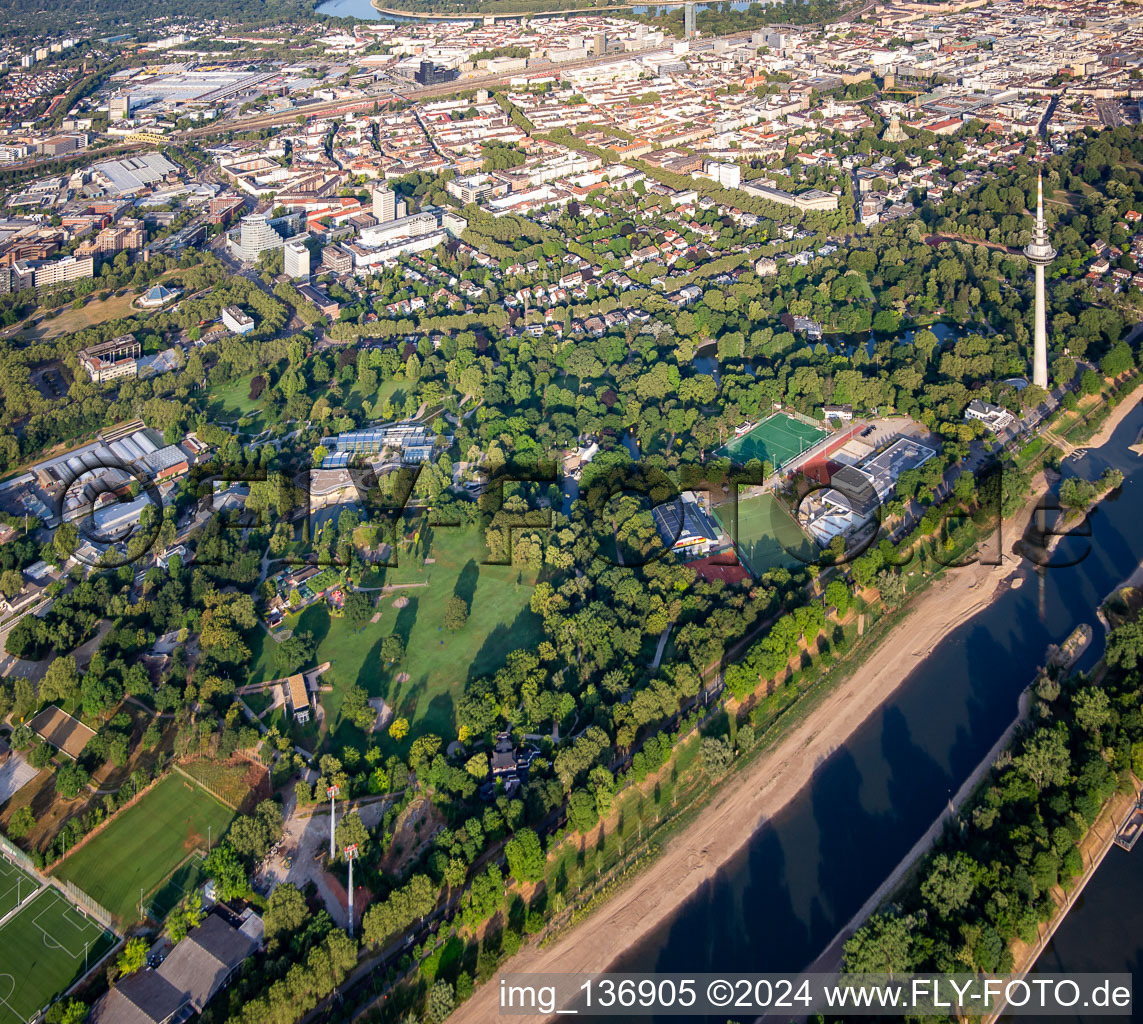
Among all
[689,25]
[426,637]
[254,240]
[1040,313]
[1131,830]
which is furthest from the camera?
[689,25]

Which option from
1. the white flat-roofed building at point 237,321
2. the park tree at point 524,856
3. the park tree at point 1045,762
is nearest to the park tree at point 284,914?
the park tree at point 524,856

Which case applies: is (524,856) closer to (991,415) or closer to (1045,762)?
(1045,762)

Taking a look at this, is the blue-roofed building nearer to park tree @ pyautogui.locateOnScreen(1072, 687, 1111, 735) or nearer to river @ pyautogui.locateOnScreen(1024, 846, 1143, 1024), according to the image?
park tree @ pyautogui.locateOnScreen(1072, 687, 1111, 735)

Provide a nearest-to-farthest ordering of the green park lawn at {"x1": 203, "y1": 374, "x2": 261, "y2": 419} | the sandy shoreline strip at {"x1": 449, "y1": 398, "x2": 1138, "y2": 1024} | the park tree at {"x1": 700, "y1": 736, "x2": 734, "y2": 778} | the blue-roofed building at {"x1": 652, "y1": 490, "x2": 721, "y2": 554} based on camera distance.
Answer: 1. the sandy shoreline strip at {"x1": 449, "y1": 398, "x2": 1138, "y2": 1024}
2. the park tree at {"x1": 700, "y1": 736, "x2": 734, "y2": 778}
3. the blue-roofed building at {"x1": 652, "y1": 490, "x2": 721, "y2": 554}
4. the green park lawn at {"x1": 203, "y1": 374, "x2": 261, "y2": 419}

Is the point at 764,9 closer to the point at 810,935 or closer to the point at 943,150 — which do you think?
the point at 943,150

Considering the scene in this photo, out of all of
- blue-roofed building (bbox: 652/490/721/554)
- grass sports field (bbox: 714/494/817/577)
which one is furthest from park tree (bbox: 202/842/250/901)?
grass sports field (bbox: 714/494/817/577)

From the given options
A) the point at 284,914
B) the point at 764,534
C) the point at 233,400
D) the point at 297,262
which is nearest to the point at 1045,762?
the point at 764,534
